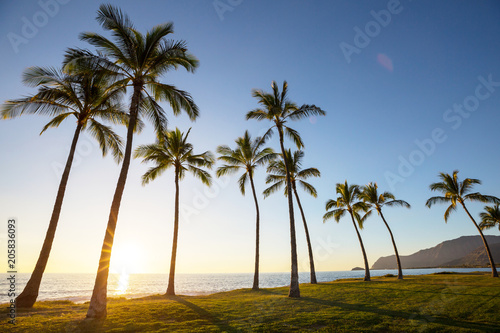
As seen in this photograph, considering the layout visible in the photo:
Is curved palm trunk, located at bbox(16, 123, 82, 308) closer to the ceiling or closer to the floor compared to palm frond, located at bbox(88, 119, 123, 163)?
closer to the floor

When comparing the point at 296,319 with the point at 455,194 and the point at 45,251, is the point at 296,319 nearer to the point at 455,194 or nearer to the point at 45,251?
the point at 45,251

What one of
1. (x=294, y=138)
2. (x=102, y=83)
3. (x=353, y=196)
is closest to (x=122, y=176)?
(x=102, y=83)

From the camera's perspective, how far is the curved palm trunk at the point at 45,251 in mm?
11680

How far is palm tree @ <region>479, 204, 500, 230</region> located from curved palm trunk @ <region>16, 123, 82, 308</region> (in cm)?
5122

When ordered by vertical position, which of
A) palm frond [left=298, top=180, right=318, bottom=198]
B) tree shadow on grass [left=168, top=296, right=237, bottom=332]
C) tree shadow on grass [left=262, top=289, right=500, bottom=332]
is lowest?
tree shadow on grass [left=168, top=296, right=237, bottom=332]

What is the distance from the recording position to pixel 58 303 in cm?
1359

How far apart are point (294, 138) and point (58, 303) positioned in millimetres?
18265

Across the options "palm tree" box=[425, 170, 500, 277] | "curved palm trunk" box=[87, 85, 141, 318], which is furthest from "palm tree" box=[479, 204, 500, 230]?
"curved palm trunk" box=[87, 85, 141, 318]

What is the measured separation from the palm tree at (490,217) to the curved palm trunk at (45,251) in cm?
5122

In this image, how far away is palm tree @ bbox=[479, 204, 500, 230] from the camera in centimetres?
3641

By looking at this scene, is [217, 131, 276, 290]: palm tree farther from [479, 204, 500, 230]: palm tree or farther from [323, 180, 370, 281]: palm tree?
[479, 204, 500, 230]: palm tree

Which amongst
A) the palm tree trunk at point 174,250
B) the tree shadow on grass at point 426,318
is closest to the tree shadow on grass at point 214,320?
the tree shadow on grass at point 426,318

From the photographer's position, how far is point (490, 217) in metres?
37.8

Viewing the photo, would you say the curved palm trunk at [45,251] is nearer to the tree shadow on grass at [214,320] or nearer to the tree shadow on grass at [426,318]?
the tree shadow on grass at [214,320]
